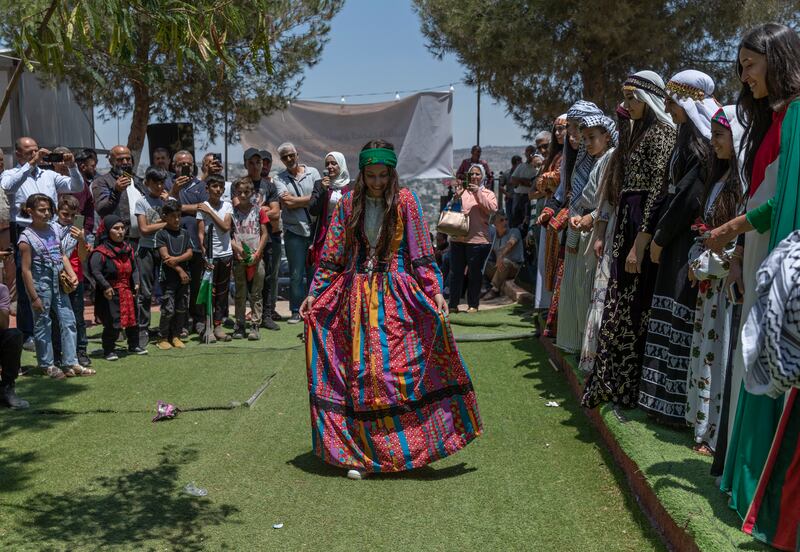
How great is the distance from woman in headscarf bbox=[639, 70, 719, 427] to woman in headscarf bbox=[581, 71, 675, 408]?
227 millimetres

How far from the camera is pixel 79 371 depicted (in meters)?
8.34

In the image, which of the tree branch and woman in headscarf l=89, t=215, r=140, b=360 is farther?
woman in headscarf l=89, t=215, r=140, b=360

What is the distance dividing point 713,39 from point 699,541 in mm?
13341

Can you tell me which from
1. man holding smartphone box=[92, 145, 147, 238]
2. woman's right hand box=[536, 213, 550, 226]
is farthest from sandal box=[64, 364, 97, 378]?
woman's right hand box=[536, 213, 550, 226]

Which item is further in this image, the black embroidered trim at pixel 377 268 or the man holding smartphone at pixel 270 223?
the man holding smartphone at pixel 270 223

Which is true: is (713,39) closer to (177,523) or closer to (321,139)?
(321,139)

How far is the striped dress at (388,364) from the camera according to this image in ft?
17.8

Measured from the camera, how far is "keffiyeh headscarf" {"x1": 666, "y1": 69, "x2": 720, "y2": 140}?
515 centimetres

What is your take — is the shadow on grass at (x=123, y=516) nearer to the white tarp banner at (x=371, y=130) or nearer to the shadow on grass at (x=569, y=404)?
the shadow on grass at (x=569, y=404)

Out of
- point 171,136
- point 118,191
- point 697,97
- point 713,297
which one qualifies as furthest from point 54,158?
point 713,297

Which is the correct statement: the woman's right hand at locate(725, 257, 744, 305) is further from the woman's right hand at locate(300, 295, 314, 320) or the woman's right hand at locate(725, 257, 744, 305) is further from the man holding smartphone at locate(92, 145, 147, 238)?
the man holding smartphone at locate(92, 145, 147, 238)

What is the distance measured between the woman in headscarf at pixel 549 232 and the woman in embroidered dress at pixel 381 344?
307cm

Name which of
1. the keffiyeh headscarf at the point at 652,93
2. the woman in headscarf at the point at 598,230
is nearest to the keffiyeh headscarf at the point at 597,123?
the woman in headscarf at the point at 598,230

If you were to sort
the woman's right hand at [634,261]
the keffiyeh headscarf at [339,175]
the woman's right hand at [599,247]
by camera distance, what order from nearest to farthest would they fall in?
the woman's right hand at [634,261], the woman's right hand at [599,247], the keffiyeh headscarf at [339,175]
